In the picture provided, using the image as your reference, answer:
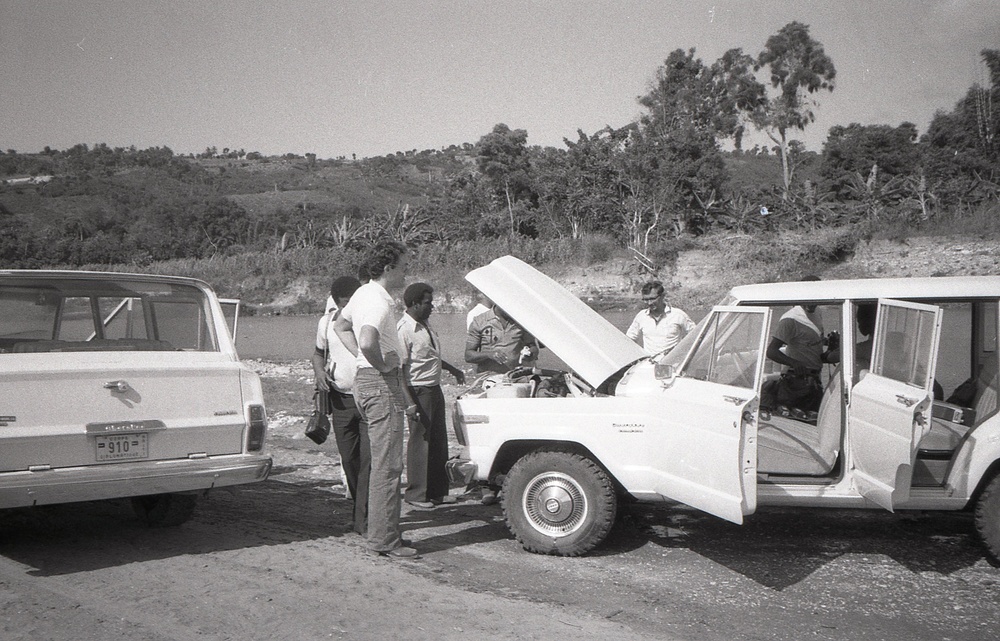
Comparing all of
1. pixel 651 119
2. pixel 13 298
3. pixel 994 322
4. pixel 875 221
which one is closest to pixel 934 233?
pixel 875 221

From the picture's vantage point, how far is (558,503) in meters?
5.85

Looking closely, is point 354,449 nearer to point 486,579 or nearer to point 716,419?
point 486,579

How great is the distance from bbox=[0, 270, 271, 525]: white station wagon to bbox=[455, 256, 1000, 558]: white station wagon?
1.72 metres

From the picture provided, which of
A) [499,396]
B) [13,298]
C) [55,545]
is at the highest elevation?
[13,298]

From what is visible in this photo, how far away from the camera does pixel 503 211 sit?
162 ft

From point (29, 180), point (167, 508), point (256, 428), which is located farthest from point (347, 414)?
point (29, 180)

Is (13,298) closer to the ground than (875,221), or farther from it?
closer to the ground

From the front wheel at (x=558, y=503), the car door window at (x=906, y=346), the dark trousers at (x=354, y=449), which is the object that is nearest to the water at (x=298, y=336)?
the dark trousers at (x=354, y=449)

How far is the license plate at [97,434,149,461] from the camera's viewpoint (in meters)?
5.50

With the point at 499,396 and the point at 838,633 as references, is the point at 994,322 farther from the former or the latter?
the point at 499,396

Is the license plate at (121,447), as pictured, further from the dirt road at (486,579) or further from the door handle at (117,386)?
the dirt road at (486,579)

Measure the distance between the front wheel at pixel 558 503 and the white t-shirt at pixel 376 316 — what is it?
4.03 feet

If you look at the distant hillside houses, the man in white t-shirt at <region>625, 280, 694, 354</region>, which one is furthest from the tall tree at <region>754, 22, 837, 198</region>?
the distant hillside houses

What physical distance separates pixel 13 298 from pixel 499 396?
369 centimetres
